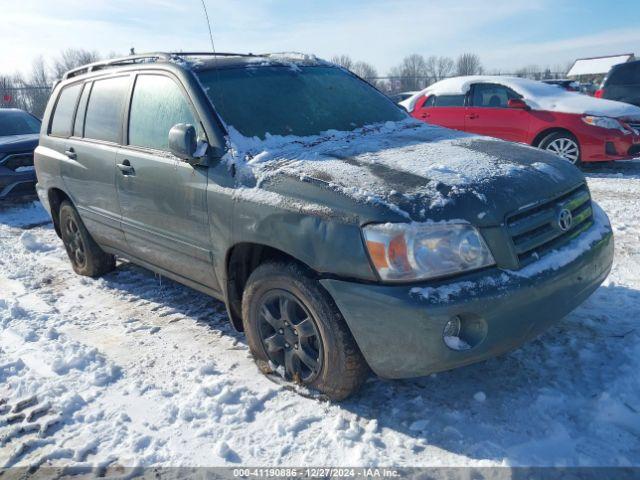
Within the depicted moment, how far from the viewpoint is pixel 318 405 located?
106 inches

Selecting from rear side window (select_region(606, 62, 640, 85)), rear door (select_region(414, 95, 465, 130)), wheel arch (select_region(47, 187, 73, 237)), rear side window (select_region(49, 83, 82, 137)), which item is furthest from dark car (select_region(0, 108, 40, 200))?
rear side window (select_region(606, 62, 640, 85))

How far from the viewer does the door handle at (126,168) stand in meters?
3.53

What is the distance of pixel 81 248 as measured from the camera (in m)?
4.74

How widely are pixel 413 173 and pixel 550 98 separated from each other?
6877mm

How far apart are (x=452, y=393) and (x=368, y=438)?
1.89 feet

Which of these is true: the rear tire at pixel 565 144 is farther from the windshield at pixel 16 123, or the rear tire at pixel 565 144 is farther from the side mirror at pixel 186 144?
the windshield at pixel 16 123

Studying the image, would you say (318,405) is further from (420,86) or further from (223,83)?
(420,86)

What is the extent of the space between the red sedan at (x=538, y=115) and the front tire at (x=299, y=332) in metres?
6.60

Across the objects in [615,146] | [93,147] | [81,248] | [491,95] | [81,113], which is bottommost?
[81,248]

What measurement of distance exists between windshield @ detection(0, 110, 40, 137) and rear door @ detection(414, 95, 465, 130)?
6.89 m

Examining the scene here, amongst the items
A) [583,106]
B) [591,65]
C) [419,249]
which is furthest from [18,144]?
[591,65]

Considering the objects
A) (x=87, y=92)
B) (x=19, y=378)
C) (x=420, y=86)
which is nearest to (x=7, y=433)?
(x=19, y=378)

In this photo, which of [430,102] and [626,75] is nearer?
[430,102]

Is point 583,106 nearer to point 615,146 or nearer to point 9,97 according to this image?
point 615,146
